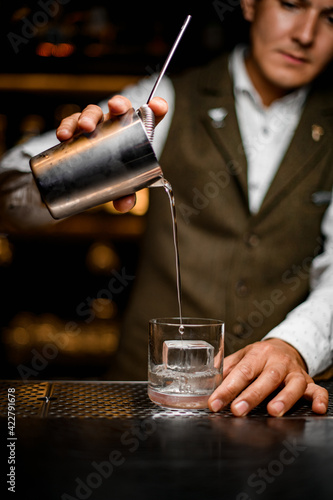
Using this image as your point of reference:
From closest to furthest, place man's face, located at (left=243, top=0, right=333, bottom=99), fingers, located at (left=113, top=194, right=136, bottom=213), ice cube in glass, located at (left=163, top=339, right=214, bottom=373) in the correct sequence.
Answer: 1. ice cube in glass, located at (left=163, top=339, right=214, bottom=373)
2. fingers, located at (left=113, top=194, right=136, bottom=213)
3. man's face, located at (left=243, top=0, right=333, bottom=99)

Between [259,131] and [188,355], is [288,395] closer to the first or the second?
[188,355]

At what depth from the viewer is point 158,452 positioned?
28.7 inches

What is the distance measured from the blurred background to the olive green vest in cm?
100

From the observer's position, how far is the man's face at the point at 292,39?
1660 mm

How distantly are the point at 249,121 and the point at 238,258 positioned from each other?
1.60ft

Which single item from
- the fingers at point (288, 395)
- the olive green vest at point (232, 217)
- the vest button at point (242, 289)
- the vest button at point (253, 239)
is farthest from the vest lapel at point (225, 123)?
the fingers at point (288, 395)

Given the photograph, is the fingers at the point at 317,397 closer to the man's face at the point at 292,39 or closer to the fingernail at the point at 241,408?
the fingernail at the point at 241,408

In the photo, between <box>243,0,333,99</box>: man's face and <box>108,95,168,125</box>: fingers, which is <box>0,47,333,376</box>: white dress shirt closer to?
<box>243,0,333,99</box>: man's face

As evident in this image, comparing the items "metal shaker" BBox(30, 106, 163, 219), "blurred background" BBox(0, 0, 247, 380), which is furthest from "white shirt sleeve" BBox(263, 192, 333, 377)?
"blurred background" BBox(0, 0, 247, 380)

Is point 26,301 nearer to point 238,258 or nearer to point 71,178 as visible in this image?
point 238,258

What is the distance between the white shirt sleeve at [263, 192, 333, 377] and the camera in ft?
3.91

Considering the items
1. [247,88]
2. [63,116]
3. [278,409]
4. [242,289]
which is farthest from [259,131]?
[63,116]

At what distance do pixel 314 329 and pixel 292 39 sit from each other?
91cm

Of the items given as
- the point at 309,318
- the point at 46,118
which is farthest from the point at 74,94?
the point at 309,318
